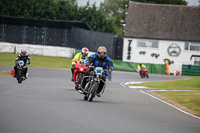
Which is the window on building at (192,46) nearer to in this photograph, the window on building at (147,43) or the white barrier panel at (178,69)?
the window on building at (147,43)

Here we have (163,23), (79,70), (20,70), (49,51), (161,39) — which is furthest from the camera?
(163,23)

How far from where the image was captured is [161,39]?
5812 centimetres

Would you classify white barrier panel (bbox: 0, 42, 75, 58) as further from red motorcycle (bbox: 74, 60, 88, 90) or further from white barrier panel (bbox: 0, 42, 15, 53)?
red motorcycle (bbox: 74, 60, 88, 90)

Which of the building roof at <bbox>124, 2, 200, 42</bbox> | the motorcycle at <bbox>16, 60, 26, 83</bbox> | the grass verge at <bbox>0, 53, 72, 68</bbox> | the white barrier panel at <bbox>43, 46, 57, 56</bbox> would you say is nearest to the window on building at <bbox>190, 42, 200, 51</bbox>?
the building roof at <bbox>124, 2, 200, 42</bbox>

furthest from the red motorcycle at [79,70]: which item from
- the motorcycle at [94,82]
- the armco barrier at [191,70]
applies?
the armco barrier at [191,70]

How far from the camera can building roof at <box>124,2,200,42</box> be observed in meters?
58.2

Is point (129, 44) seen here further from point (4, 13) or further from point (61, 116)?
point (61, 116)

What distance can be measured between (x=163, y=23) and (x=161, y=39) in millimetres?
2121

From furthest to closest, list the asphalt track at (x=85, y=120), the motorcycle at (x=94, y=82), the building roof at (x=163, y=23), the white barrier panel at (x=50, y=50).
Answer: the building roof at (x=163, y=23)
the white barrier panel at (x=50, y=50)
the motorcycle at (x=94, y=82)
the asphalt track at (x=85, y=120)

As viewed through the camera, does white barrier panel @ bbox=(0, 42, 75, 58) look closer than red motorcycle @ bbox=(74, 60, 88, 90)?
No

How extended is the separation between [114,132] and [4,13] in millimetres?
60390

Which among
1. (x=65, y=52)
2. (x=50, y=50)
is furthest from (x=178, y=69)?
(x=50, y=50)

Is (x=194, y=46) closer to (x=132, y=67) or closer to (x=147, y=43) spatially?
(x=147, y=43)

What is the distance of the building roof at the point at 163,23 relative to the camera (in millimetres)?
58219
